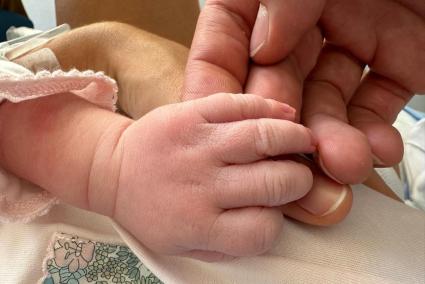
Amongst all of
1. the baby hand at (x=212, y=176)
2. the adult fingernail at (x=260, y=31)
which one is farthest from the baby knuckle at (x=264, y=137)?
the adult fingernail at (x=260, y=31)

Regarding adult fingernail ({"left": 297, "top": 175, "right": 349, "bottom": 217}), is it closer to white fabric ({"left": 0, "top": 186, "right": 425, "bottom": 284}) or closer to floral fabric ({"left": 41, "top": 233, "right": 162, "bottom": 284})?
white fabric ({"left": 0, "top": 186, "right": 425, "bottom": 284})

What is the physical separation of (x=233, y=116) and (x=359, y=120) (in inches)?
6.2

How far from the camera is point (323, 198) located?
1.07ft

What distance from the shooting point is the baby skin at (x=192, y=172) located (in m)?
0.29

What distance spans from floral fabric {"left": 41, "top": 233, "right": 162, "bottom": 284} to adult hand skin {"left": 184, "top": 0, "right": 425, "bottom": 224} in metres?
0.13

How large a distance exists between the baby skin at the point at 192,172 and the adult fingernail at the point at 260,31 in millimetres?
90

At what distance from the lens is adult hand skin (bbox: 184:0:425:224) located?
361mm

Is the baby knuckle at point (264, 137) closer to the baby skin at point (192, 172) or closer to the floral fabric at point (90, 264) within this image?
the baby skin at point (192, 172)

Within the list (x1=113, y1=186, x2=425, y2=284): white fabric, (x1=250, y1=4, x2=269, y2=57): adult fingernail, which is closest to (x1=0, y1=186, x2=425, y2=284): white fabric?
(x1=113, y1=186, x2=425, y2=284): white fabric

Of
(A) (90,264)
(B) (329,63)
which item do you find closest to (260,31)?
(B) (329,63)

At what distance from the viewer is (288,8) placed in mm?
378

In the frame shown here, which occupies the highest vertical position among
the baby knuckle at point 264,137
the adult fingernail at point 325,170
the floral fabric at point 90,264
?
the baby knuckle at point 264,137

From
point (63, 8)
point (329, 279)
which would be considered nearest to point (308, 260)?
point (329, 279)

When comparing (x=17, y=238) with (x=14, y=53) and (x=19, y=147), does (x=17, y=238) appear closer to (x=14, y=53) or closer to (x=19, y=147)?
(x=19, y=147)
